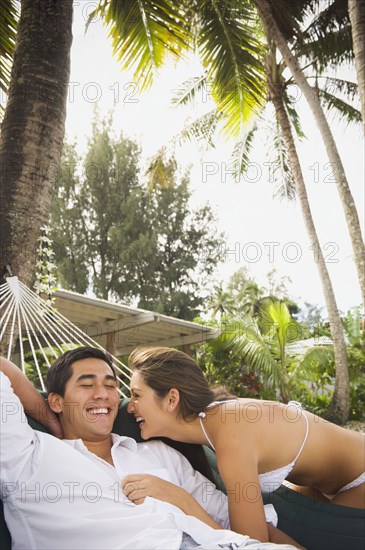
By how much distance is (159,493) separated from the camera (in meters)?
1.59

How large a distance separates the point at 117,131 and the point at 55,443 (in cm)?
1996

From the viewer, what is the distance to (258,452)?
68.9 inches

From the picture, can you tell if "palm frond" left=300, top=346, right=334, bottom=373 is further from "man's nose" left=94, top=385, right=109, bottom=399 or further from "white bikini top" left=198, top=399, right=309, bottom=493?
"man's nose" left=94, top=385, right=109, bottom=399

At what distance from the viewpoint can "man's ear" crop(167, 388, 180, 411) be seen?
1913 millimetres

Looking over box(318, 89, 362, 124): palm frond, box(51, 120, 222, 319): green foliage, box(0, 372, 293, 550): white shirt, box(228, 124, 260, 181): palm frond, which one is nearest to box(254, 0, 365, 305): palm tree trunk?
box(318, 89, 362, 124): palm frond

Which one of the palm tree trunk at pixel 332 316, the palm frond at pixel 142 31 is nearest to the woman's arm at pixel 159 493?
the palm frond at pixel 142 31

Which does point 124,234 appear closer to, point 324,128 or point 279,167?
point 279,167

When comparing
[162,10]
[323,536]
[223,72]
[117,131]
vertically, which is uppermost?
[117,131]

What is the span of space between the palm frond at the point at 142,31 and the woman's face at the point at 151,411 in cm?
326

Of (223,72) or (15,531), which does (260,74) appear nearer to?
(223,72)

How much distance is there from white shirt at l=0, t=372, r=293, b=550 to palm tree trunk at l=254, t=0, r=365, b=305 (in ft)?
22.5

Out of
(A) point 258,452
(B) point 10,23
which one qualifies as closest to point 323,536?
(A) point 258,452

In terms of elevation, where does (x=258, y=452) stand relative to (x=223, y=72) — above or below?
below

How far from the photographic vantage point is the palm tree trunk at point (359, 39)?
6246 mm
